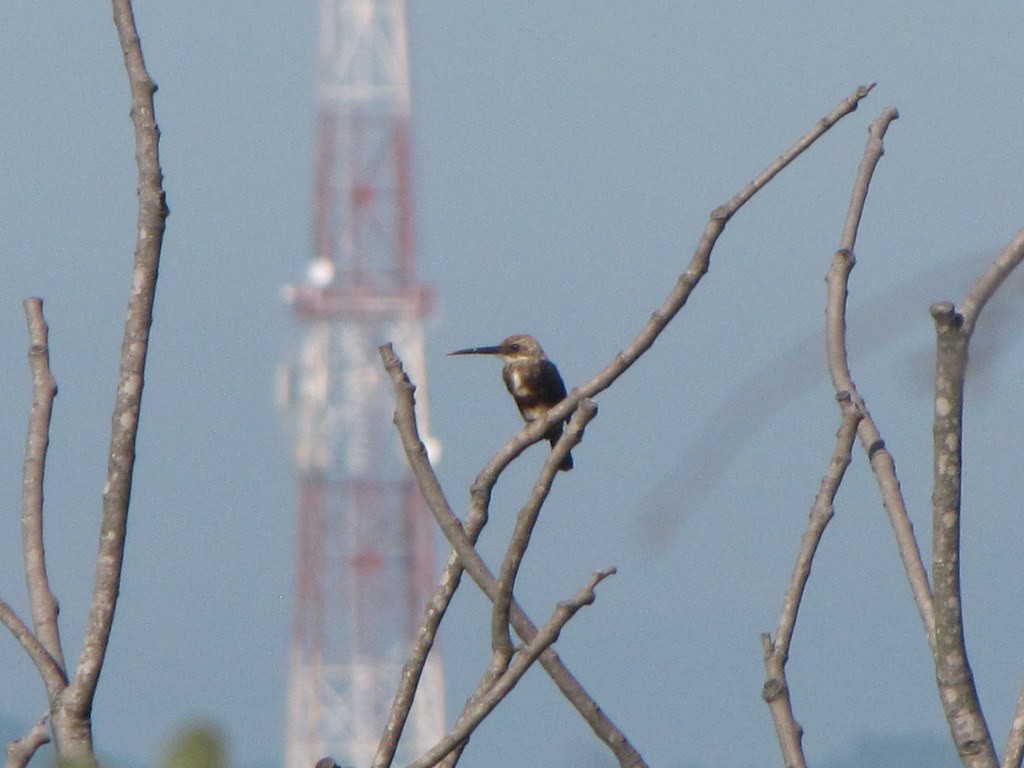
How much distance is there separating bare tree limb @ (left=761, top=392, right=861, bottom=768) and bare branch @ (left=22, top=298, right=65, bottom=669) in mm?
921

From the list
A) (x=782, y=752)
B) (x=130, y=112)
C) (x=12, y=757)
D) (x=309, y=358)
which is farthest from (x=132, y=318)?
(x=309, y=358)

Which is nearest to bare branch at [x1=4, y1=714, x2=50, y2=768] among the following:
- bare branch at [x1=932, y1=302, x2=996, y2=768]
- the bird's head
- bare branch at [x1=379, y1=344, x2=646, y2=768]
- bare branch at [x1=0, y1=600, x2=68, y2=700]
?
bare branch at [x1=0, y1=600, x2=68, y2=700]

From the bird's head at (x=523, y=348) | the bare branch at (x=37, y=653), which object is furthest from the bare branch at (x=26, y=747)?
the bird's head at (x=523, y=348)

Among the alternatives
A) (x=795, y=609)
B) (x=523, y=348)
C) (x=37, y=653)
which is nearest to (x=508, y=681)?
(x=795, y=609)

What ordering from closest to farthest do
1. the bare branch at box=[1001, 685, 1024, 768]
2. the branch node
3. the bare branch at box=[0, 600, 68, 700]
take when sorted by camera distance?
the branch node
the bare branch at box=[1001, 685, 1024, 768]
the bare branch at box=[0, 600, 68, 700]

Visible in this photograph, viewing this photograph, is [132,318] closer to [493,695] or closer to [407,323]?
[493,695]

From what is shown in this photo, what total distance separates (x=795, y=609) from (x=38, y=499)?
1034 mm

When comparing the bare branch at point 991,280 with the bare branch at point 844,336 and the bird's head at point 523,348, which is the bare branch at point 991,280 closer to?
the bare branch at point 844,336

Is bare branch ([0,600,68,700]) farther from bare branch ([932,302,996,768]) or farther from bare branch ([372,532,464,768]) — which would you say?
bare branch ([932,302,996,768])

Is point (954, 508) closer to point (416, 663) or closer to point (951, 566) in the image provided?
point (951, 566)

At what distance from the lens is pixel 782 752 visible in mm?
→ 2217

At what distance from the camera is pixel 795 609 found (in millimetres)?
2250

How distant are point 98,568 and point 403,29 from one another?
14843 millimetres

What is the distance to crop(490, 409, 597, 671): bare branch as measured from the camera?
2.14 m
